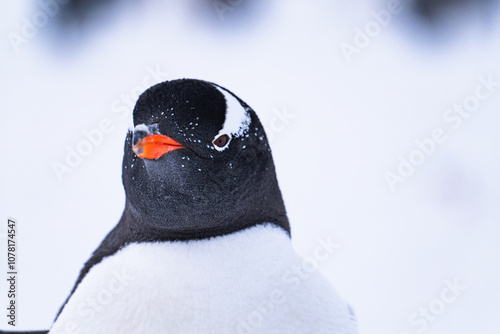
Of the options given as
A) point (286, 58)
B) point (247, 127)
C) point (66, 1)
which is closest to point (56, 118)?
point (66, 1)

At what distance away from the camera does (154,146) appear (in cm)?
64

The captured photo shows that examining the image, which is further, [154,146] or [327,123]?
[327,123]

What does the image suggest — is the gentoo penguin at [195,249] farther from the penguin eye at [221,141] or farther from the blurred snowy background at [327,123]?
the blurred snowy background at [327,123]

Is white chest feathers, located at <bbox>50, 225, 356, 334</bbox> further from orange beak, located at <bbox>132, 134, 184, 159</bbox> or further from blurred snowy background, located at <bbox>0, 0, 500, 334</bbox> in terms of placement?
blurred snowy background, located at <bbox>0, 0, 500, 334</bbox>

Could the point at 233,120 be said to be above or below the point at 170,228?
above

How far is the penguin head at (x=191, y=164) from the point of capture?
664mm

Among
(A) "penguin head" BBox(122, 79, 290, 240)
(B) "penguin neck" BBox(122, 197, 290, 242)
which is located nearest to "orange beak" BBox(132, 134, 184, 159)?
(A) "penguin head" BBox(122, 79, 290, 240)

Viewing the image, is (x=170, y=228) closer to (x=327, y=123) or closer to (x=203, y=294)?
(x=203, y=294)

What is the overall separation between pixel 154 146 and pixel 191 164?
6cm

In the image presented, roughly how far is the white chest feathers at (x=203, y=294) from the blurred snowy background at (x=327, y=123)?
2.70 ft

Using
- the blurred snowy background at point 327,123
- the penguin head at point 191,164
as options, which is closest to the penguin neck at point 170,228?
the penguin head at point 191,164

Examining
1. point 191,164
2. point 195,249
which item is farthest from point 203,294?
point 191,164

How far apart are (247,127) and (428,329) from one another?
121 centimetres

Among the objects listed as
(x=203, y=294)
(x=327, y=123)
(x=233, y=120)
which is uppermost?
(x=233, y=120)
